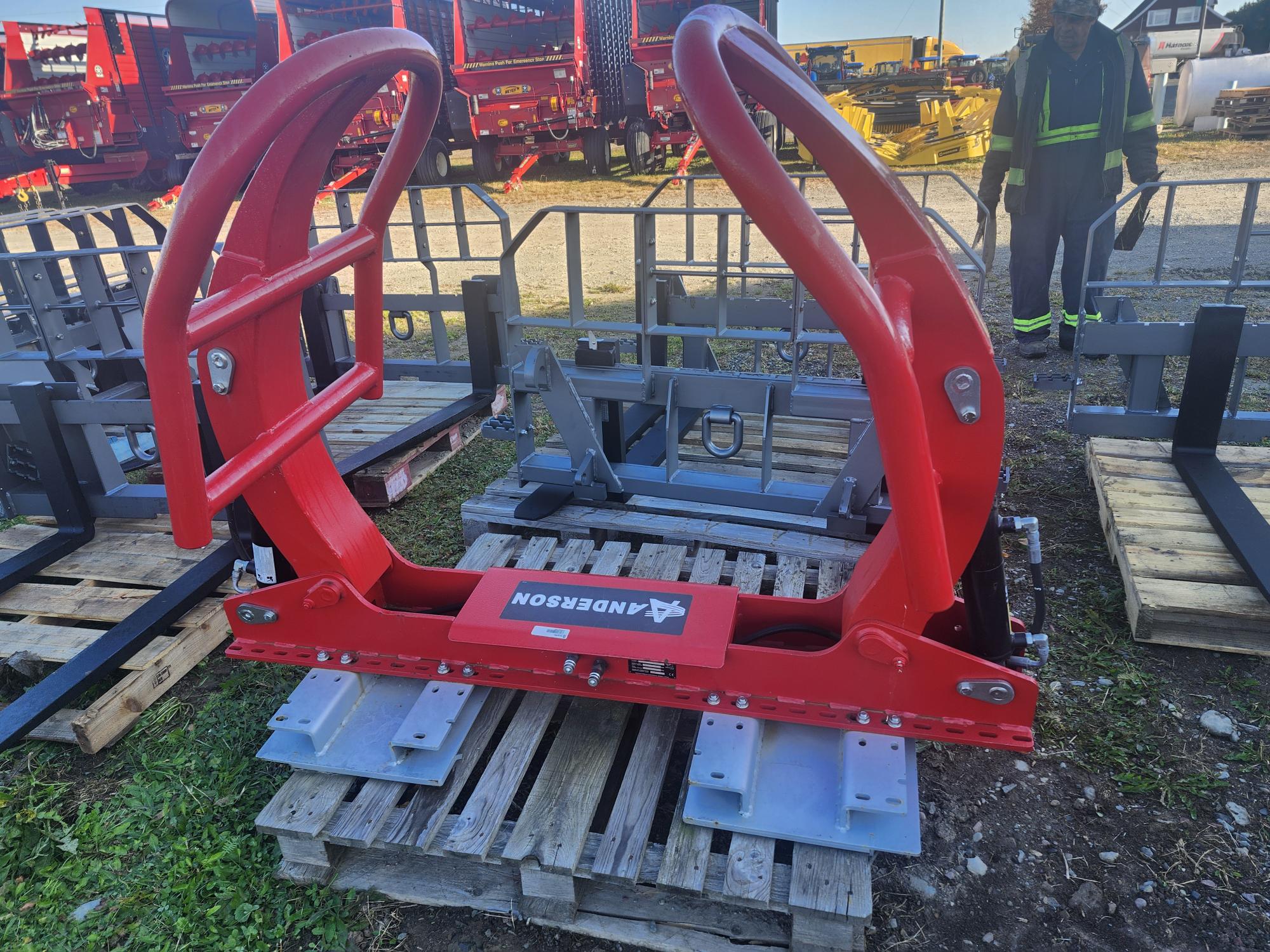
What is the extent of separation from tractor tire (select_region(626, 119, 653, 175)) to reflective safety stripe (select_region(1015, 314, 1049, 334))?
10.8 m

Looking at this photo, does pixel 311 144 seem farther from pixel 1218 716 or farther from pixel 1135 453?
pixel 1135 453

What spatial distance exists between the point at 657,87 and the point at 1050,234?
33.3 feet

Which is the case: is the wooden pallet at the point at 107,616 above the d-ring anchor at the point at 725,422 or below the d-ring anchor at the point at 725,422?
below

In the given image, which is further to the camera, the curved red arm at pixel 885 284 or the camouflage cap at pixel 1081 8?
the camouflage cap at pixel 1081 8

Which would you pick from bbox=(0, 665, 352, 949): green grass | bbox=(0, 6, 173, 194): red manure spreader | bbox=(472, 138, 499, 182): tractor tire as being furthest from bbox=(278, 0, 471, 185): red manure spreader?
bbox=(0, 665, 352, 949): green grass

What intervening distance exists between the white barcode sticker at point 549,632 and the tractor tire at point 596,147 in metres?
14.6

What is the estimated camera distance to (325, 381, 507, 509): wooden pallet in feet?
14.4

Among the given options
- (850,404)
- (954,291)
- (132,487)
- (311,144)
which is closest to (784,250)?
(954,291)

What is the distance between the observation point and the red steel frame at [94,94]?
15.9 m

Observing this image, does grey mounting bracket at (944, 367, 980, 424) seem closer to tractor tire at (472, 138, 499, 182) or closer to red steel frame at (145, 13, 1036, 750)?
red steel frame at (145, 13, 1036, 750)

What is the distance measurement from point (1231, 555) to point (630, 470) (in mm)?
2481

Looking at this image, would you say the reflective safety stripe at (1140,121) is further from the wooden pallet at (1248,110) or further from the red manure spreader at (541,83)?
A: the wooden pallet at (1248,110)

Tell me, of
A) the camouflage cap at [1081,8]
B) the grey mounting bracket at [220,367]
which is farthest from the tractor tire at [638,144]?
the grey mounting bracket at [220,367]

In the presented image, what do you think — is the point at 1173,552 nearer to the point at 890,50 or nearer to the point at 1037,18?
the point at 890,50
